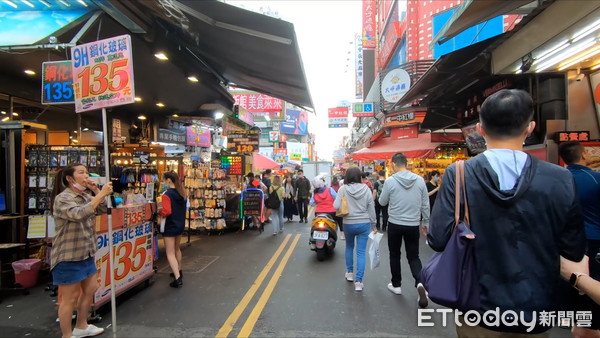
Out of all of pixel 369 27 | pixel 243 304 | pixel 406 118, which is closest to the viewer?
pixel 243 304

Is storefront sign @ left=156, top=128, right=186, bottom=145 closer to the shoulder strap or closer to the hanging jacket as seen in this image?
the shoulder strap

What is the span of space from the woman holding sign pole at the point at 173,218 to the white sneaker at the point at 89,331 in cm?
143

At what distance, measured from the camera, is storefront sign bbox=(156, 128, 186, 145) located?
12.6 meters

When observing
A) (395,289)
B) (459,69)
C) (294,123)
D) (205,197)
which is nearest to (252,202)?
(205,197)

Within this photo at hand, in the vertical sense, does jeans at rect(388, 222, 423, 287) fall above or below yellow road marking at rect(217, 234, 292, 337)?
above

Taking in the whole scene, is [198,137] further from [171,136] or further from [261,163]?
[261,163]

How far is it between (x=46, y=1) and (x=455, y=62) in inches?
265

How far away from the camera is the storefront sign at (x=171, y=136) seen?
1259cm

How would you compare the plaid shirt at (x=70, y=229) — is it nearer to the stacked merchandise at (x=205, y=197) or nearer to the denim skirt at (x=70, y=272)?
the denim skirt at (x=70, y=272)

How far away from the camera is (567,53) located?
13.9 ft

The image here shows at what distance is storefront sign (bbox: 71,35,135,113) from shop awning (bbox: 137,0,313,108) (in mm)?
1142

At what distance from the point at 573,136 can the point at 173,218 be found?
647 centimetres

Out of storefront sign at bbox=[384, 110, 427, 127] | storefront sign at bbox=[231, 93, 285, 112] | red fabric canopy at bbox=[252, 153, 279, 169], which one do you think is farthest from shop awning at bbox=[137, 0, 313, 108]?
storefront sign at bbox=[231, 93, 285, 112]

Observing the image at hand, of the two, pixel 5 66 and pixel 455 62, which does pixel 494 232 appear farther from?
pixel 5 66
